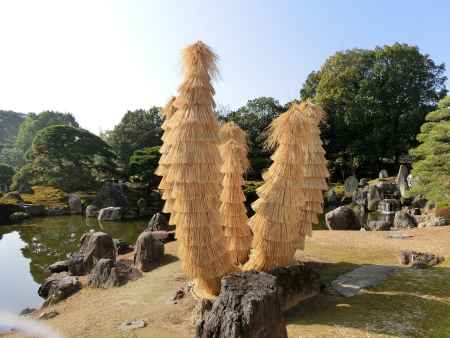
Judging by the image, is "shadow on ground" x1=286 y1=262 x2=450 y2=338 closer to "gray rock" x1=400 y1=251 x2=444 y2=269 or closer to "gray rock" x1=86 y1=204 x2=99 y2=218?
"gray rock" x1=400 y1=251 x2=444 y2=269

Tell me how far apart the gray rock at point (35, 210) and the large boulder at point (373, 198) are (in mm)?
30164

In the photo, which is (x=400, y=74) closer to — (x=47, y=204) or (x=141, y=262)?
(x=141, y=262)

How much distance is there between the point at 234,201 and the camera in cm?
1126

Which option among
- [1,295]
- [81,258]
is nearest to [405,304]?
[81,258]

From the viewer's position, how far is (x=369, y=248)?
47.5ft

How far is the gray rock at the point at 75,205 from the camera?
34.7 meters

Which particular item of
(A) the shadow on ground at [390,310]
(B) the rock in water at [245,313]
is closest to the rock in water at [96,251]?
(A) the shadow on ground at [390,310]

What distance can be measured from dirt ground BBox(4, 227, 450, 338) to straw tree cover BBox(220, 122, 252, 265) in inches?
90.1

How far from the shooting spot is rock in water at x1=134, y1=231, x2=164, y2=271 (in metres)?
14.6

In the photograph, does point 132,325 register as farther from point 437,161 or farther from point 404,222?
point 404,222

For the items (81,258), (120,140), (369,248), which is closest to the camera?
(369,248)

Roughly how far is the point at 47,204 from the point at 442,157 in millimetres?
33327

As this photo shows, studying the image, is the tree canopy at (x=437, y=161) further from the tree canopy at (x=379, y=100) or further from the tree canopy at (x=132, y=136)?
the tree canopy at (x=132, y=136)

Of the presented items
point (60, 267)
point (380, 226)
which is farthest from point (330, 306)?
point (380, 226)
